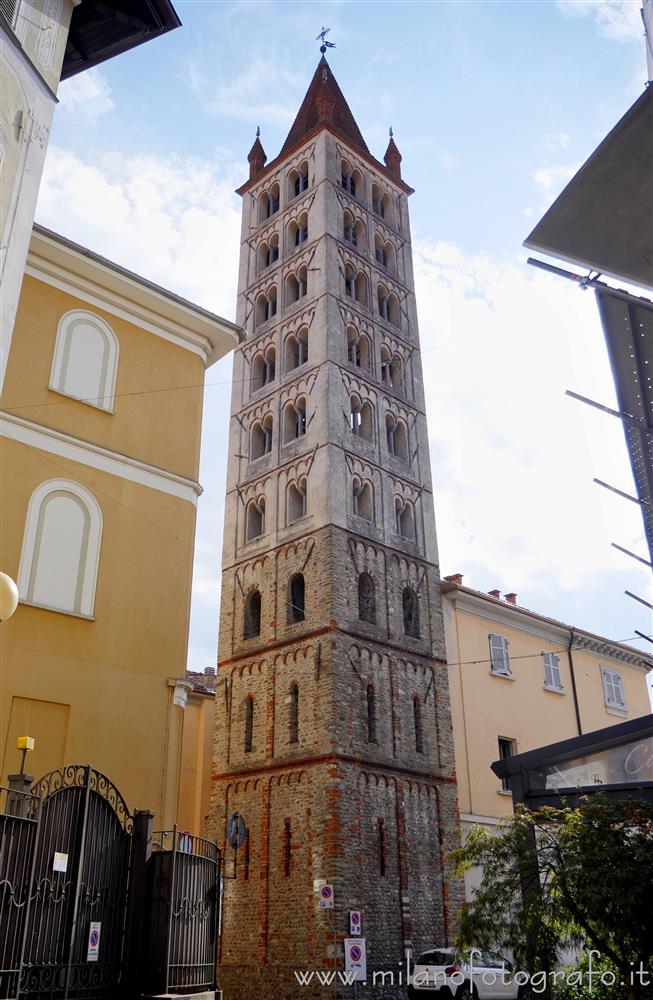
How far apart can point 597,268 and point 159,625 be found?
23.7 feet

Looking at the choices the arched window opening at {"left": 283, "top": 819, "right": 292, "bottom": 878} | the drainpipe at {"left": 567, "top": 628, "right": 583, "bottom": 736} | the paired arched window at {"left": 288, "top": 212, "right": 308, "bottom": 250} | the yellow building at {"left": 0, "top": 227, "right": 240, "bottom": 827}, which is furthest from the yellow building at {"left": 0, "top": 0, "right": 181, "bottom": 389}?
the drainpipe at {"left": 567, "top": 628, "right": 583, "bottom": 736}

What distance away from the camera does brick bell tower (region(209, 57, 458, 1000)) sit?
68.2 feet

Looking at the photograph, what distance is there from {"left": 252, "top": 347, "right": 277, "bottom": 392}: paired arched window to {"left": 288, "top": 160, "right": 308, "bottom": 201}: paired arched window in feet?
22.3

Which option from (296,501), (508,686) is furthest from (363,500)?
(508,686)

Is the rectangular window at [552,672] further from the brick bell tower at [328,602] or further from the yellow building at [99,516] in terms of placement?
the yellow building at [99,516]

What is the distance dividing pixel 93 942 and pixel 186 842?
2.27 metres

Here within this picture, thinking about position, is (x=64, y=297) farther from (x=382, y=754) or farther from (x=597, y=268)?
(x=382, y=754)

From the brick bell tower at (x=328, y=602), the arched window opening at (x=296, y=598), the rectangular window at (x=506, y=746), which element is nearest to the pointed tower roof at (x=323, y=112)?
the brick bell tower at (x=328, y=602)

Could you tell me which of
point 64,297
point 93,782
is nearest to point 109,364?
point 64,297

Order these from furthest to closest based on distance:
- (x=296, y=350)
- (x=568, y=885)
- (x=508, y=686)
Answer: (x=296, y=350)
(x=508, y=686)
(x=568, y=885)

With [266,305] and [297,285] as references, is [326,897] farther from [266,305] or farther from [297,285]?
[266,305]

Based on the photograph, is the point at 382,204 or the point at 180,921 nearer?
the point at 180,921

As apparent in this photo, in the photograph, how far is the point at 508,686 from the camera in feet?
89.4

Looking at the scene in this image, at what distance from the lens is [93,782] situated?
850cm
